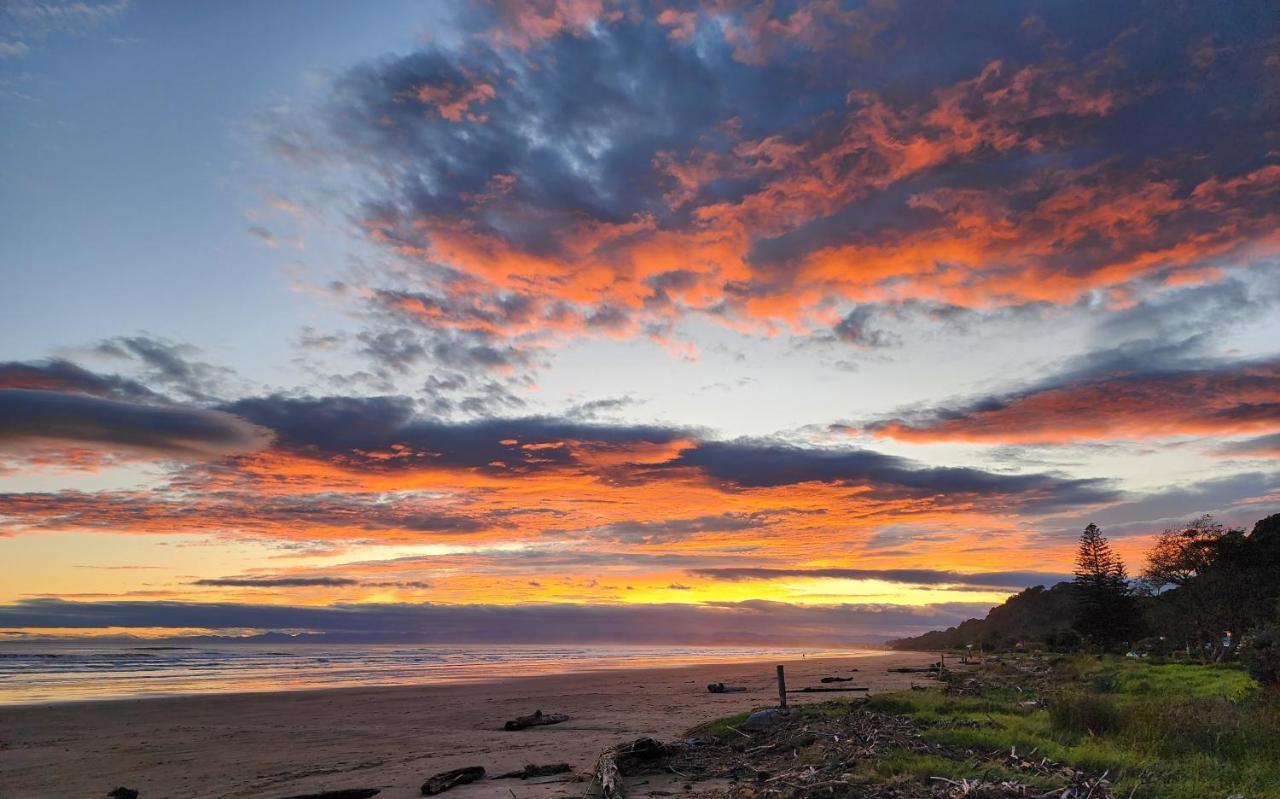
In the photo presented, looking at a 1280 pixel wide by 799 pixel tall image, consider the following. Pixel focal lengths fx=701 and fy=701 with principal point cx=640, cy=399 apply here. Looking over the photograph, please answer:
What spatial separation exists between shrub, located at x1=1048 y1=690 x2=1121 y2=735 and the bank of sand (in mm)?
11811

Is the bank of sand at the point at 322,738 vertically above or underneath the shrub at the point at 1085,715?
underneath

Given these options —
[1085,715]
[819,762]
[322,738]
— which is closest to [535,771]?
[819,762]

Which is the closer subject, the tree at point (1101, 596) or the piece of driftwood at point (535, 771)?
the piece of driftwood at point (535, 771)

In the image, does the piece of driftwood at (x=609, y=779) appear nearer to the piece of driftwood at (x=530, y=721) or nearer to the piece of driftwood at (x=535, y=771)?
the piece of driftwood at (x=535, y=771)

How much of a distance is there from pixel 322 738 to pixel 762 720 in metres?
16.3

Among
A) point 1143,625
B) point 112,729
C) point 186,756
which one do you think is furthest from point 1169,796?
point 1143,625

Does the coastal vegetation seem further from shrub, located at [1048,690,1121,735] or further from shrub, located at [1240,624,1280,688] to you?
shrub, located at [1240,624,1280,688]

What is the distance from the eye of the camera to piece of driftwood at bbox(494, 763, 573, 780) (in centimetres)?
1764

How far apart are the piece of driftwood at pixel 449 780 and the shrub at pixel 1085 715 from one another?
14.5 meters

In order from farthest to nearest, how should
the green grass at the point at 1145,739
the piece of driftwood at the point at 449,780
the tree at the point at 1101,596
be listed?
the tree at the point at 1101,596 < the piece of driftwood at the point at 449,780 < the green grass at the point at 1145,739

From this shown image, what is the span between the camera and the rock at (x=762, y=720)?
20942mm

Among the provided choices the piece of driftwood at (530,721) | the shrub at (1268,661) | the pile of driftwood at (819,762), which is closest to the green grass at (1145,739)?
the pile of driftwood at (819,762)

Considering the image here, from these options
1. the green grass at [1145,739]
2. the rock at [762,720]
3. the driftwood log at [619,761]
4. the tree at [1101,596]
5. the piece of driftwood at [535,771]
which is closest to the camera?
the green grass at [1145,739]

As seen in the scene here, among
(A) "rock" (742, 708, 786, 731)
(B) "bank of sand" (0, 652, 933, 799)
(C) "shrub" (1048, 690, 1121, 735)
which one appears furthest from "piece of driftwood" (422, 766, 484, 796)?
(C) "shrub" (1048, 690, 1121, 735)
